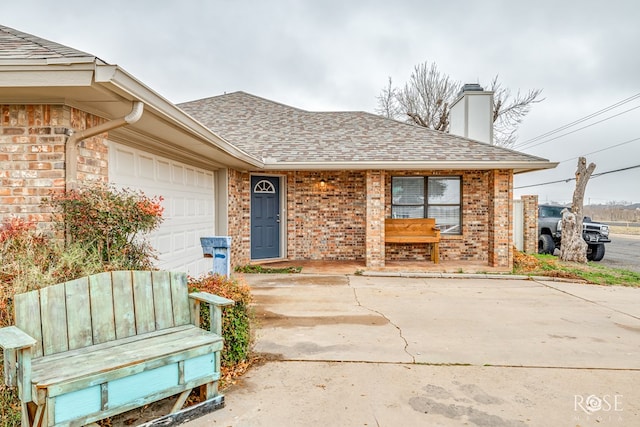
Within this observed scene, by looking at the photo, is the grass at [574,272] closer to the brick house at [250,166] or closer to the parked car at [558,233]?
the brick house at [250,166]

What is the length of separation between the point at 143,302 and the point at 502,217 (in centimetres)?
837

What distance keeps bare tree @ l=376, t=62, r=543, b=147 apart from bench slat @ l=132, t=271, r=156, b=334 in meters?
21.0

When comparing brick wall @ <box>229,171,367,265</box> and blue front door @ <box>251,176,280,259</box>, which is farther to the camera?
brick wall @ <box>229,171,367,265</box>

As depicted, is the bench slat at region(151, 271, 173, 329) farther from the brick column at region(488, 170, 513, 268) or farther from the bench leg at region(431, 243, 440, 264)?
the brick column at region(488, 170, 513, 268)

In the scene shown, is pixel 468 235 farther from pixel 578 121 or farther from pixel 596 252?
pixel 578 121

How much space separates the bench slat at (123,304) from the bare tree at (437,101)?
834 inches

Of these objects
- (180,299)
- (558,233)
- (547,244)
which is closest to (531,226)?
(558,233)

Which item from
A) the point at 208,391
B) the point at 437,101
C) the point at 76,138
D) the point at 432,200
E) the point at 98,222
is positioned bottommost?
the point at 208,391

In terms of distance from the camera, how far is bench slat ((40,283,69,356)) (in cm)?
248

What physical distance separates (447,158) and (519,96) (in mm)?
17049

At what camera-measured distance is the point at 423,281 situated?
8008mm

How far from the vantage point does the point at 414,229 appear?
9977 mm

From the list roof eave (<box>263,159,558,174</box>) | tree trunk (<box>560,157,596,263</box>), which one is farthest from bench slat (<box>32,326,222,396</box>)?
tree trunk (<box>560,157,596,263</box>)

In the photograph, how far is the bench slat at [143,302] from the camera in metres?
2.98
